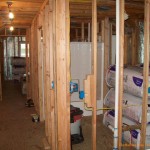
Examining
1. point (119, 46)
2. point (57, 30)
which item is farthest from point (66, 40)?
point (119, 46)

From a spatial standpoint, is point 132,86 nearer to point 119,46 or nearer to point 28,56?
point 119,46

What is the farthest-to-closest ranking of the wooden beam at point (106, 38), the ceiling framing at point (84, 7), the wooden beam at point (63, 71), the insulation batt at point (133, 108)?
the wooden beam at point (106, 38) < the ceiling framing at point (84, 7) < the insulation batt at point (133, 108) < the wooden beam at point (63, 71)

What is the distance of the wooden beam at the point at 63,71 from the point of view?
2549mm

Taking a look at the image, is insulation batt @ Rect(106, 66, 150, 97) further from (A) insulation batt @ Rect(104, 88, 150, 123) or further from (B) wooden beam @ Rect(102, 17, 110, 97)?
(B) wooden beam @ Rect(102, 17, 110, 97)

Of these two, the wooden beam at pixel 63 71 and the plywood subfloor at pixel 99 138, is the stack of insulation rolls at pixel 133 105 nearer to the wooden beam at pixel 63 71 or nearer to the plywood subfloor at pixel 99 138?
the plywood subfloor at pixel 99 138

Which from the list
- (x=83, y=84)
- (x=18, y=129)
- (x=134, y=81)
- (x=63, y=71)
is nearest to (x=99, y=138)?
(x=134, y=81)

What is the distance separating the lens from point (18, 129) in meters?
4.27

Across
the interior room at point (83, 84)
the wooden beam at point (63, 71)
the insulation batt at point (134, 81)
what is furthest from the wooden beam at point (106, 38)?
the wooden beam at point (63, 71)

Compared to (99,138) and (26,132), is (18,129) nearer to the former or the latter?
(26,132)

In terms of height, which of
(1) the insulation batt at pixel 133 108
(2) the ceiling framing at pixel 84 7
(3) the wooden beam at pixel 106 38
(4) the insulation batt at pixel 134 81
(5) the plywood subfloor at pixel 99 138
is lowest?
(5) the plywood subfloor at pixel 99 138

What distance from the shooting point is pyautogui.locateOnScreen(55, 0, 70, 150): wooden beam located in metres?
2.55

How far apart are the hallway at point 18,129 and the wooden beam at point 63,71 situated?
93cm

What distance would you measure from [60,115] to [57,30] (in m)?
1.05

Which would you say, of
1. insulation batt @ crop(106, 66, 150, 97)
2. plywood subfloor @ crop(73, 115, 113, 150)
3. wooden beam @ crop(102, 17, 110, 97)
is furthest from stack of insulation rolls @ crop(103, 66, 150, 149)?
wooden beam @ crop(102, 17, 110, 97)
